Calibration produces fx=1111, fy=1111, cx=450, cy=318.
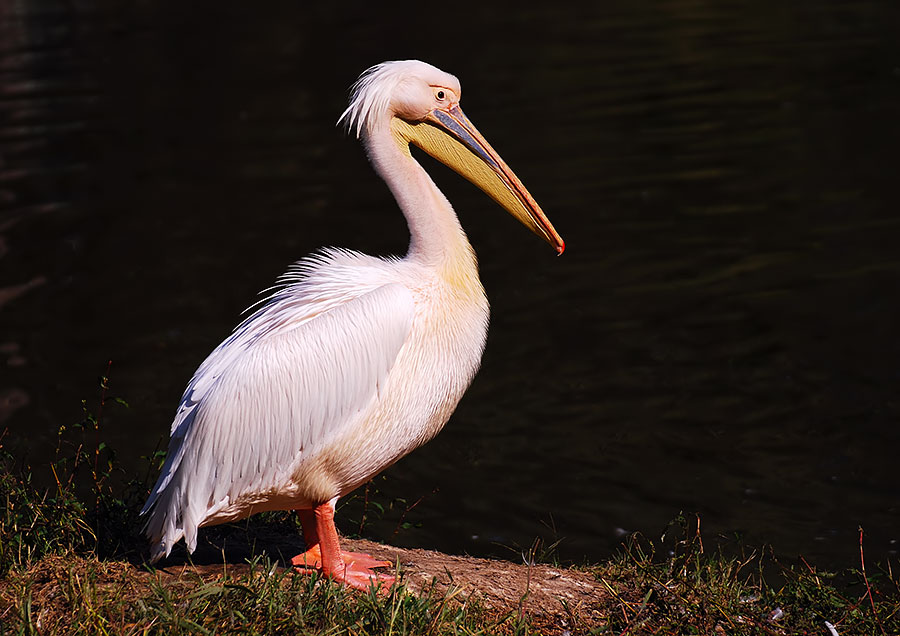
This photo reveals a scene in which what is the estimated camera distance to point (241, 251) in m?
9.67

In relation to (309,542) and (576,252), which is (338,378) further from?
(576,252)

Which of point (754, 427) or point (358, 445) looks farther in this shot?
point (754, 427)

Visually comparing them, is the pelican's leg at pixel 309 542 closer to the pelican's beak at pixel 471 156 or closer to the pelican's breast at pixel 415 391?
the pelican's breast at pixel 415 391

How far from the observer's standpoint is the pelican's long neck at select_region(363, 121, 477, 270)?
3799 mm

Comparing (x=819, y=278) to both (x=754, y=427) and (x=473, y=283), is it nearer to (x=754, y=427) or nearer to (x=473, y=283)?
(x=754, y=427)

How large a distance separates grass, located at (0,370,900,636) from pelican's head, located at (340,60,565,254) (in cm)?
125

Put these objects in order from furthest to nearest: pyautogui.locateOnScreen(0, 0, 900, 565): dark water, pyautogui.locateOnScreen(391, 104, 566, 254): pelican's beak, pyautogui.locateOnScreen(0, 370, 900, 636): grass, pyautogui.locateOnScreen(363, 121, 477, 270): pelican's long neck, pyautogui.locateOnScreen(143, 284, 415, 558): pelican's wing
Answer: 1. pyautogui.locateOnScreen(0, 0, 900, 565): dark water
2. pyautogui.locateOnScreen(391, 104, 566, 254): pelican's beak
3. pyautogui.locateOnScreen(363, 121, 477, 270): pelican's long neck
4. pyautogui.locateOnScreen(143, 284, 415, 558): pelican's wing
5. pyautogui.locateOnScreen(0, 370, 900, 636): grass

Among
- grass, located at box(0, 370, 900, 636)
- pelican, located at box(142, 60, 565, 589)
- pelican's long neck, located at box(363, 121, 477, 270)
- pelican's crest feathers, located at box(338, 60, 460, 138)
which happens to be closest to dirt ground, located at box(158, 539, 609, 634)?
grass, located at box(0, 370, 900, 636)

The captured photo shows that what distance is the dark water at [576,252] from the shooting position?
5.82 m

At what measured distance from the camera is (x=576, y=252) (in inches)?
358

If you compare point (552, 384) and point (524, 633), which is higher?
point (524, 633)

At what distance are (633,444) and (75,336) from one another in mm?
4338

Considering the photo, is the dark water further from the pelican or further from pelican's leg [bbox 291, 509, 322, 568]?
the pelican

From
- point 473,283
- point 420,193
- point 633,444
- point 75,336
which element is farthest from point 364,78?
point 75,336
